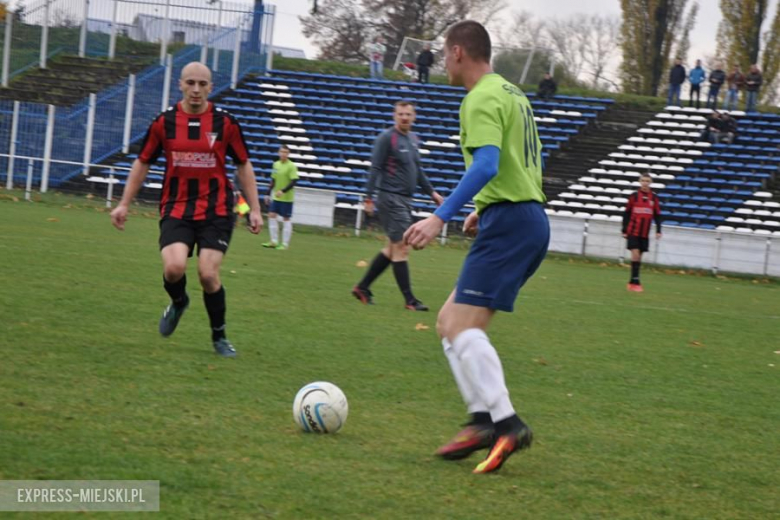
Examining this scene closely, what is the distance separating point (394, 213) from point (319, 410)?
6.29 metres

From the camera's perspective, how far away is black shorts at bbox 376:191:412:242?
37.6 ft

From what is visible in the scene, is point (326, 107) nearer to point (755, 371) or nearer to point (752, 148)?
point (752, 148)

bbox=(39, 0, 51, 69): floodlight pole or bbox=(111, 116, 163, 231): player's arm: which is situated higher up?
bbox=(39, 0, 51, 69): floodlight pole

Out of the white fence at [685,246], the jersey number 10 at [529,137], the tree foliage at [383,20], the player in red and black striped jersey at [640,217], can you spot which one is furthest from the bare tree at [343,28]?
the jersey number 10 at [529,137]

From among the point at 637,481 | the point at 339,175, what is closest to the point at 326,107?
the point at 339,175

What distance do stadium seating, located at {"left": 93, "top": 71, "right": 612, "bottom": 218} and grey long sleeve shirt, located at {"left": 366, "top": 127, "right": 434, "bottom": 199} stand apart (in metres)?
17.6

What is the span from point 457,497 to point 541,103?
30694mm

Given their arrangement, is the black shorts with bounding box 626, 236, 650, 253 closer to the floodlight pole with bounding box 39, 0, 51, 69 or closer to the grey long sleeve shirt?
the grey long sleeve shirt

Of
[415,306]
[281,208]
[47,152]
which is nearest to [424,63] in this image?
[47,152]

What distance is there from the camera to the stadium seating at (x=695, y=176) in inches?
1109

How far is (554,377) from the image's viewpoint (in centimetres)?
786

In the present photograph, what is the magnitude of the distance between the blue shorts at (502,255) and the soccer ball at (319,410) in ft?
2.88

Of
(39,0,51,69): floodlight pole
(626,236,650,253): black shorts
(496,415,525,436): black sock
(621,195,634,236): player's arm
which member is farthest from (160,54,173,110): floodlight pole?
(496,415,525,436): black sock

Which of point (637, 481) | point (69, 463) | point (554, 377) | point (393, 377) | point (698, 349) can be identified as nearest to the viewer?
point (69, 463)
